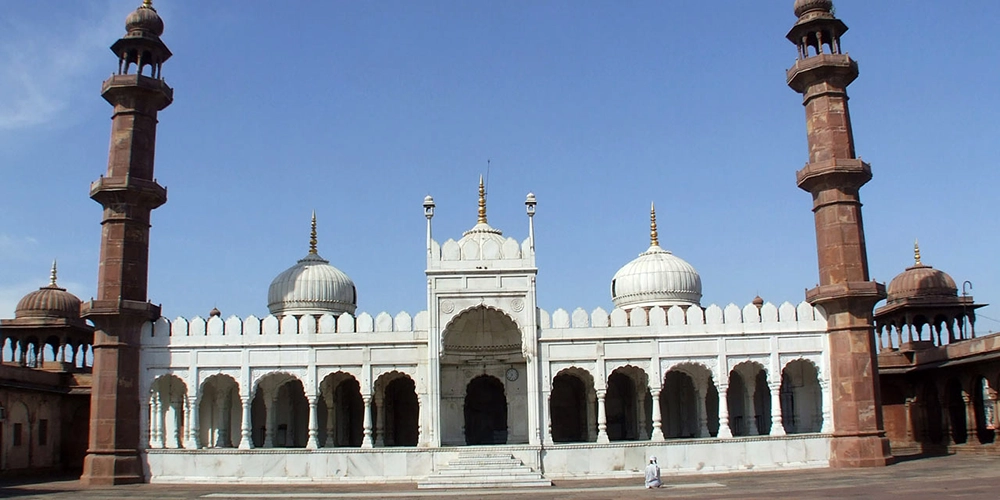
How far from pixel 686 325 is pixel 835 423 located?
14.3 feet

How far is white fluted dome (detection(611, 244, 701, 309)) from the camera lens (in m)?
28.9

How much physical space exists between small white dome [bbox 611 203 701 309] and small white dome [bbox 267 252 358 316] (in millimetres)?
9113

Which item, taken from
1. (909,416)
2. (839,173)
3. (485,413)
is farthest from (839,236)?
(485,413)

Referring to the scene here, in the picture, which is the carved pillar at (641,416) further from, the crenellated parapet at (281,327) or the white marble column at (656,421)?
the crenellated parapet at (281,327)

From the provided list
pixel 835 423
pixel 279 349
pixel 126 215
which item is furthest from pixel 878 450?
pixel 126 215

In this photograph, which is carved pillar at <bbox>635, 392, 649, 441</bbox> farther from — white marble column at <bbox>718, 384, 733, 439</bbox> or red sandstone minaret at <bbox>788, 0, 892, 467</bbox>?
red sandstone minaret at <bbox>788, 0, 892, 467</bbox>

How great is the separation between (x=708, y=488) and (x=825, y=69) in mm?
11945

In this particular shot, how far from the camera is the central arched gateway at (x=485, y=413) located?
26.2 meters

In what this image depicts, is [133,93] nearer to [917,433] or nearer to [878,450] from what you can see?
[878,450]

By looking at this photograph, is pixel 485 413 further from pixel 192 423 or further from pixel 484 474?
pixel 192 423

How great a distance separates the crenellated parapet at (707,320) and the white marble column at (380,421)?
18.2 feet

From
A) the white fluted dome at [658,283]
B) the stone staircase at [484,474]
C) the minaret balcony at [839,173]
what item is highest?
the minaret balcony at [839,173]

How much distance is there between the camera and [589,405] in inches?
1008

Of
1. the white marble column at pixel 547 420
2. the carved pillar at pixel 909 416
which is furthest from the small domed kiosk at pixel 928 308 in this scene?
the white marble column at pixel 547 420
